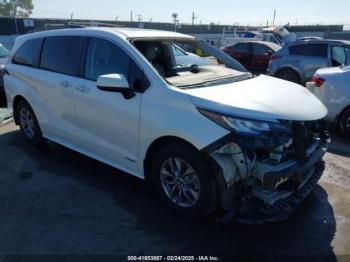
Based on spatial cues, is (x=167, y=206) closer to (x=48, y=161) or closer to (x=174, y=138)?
(x=174, y=138)

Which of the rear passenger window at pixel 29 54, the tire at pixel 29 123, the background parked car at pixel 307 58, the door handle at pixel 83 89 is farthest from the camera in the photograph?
the background parked car at pixel 307 58

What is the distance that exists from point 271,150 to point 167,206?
128cm

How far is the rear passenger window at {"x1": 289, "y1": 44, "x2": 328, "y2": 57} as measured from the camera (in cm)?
1055

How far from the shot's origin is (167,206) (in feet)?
12.7

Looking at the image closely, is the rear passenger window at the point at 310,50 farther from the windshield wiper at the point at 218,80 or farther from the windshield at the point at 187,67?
the windshield wiper at the point at 218,80

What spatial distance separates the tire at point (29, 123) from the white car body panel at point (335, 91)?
472 cm

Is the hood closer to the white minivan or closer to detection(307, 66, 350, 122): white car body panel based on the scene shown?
the white minivan

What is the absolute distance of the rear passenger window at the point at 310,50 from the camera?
34.6ft

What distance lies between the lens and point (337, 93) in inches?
245

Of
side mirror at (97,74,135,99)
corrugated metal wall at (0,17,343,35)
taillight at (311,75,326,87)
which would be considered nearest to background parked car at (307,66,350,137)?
taillight at (311,75,326,87)

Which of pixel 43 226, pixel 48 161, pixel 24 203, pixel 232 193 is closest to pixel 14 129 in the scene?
pixel 48 161

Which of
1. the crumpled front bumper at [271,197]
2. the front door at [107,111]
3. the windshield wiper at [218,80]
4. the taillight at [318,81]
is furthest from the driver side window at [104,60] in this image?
the taillight at [318,81]

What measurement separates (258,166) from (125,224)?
1.45 m

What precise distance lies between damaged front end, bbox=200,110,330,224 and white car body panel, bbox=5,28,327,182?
0.10m
